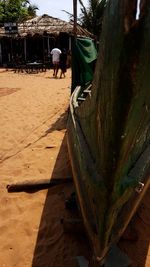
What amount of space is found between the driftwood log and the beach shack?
17.6 m

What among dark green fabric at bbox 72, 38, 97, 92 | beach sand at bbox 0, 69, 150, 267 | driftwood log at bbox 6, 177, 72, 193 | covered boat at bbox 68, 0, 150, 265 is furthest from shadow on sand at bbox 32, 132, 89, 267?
dark green fabric at bbox 72, 38, 97, 92

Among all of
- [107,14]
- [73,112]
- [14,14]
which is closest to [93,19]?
[14,14]

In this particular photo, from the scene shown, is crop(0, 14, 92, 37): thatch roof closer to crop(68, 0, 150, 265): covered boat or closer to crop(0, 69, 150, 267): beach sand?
crop(0, 69, 150, 267): beach sand

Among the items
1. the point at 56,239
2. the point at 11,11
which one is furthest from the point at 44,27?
the point at 56,239

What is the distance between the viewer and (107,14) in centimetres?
286

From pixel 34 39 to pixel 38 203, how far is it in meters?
20.9

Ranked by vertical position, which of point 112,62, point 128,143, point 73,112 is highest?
point 112,62

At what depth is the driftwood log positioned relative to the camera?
4.68 meters

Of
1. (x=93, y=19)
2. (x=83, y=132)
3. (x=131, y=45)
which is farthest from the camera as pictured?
(x=93, y=19)

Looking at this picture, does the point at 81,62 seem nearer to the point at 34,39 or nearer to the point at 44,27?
the point at 44,27

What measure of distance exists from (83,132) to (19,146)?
295 cm

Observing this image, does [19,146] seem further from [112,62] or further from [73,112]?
[112,62]

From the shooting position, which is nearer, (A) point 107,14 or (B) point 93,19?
(A) point 107,14

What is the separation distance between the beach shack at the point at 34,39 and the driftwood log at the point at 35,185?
57.7 feet
